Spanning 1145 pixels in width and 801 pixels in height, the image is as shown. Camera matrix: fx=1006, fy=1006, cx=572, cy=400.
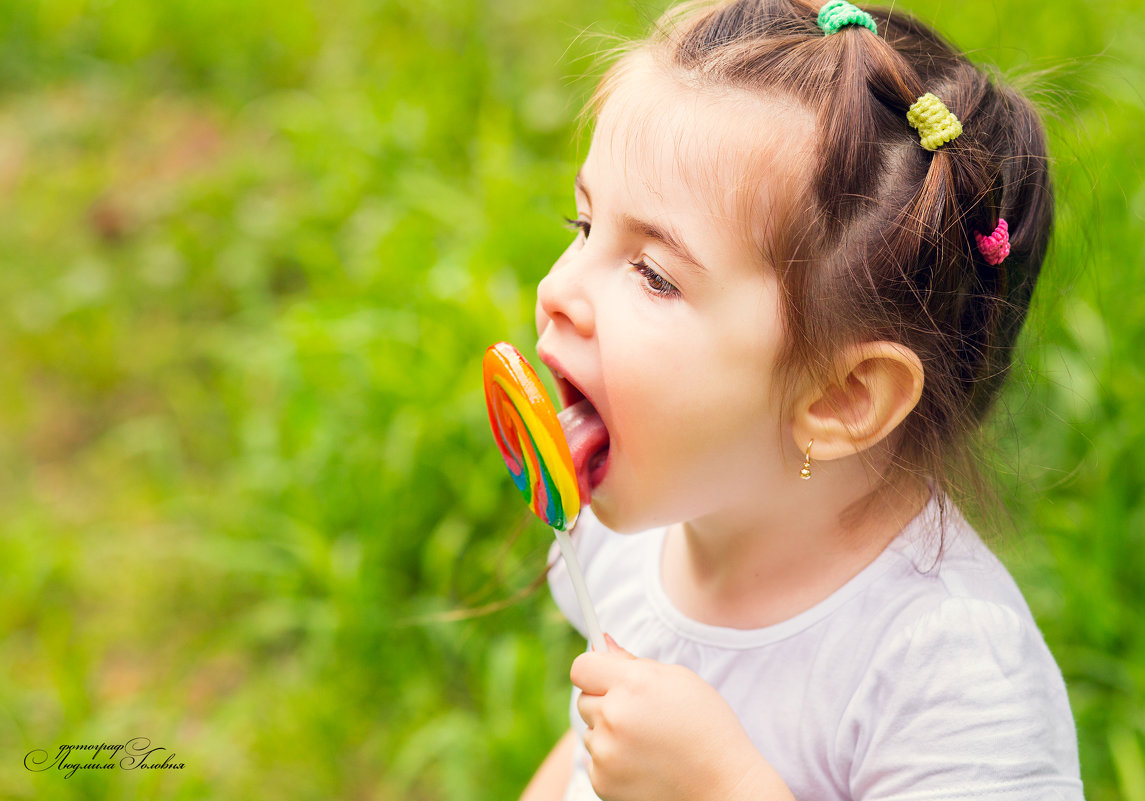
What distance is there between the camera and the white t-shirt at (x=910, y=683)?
42.6 inches

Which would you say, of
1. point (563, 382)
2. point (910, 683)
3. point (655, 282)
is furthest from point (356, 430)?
point (910, 683)

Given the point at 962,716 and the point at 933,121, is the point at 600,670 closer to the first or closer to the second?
the point at 962,716

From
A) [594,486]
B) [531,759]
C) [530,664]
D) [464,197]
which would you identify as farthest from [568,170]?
[594,486]

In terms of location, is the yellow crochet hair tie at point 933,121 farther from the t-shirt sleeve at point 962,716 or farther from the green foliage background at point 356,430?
the t-shirt sleeve at point 962,716

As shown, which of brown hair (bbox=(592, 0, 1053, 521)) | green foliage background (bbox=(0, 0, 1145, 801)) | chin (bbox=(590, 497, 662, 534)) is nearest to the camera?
brown hair (bbox=(592, 0, 1053, 521))

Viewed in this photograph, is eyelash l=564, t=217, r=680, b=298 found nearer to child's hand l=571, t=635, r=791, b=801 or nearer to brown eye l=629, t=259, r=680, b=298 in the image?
brown eye l=629, t=259, r=680, b=298

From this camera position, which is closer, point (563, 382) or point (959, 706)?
point (959, 706)

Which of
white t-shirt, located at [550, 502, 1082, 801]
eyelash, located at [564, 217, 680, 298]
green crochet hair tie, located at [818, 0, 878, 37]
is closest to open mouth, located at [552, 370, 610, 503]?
eyelash, located at [564, 217, 680, 298]

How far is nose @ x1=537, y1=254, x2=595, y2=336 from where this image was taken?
1.11 m

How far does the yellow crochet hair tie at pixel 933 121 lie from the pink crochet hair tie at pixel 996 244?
0.38 ft

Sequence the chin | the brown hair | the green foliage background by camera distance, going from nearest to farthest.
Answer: the brown hair → the chin → the green foliage background

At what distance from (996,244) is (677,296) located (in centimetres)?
36

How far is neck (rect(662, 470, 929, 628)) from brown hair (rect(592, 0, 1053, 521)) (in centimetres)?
12

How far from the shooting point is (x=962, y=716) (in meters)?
1.09
